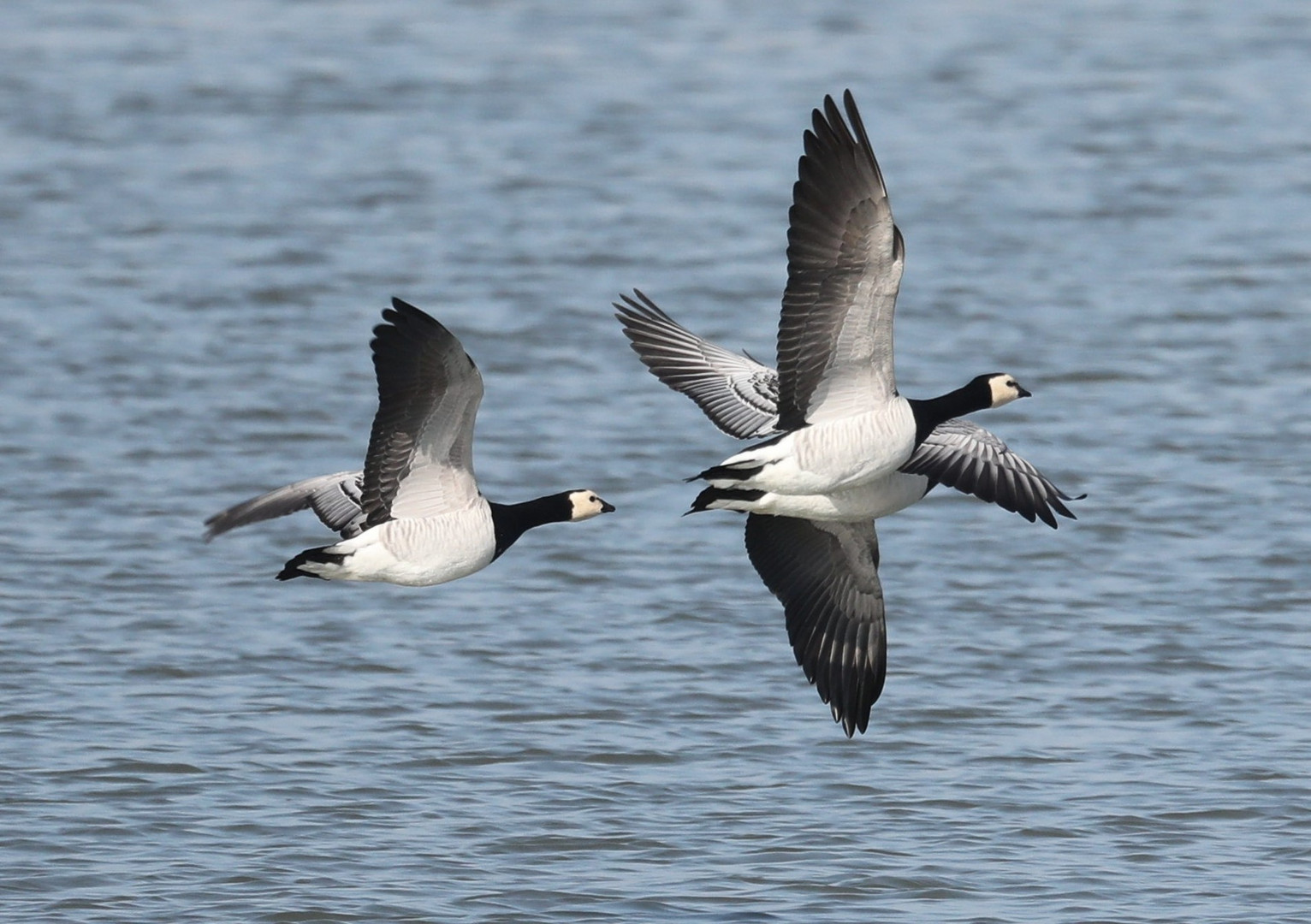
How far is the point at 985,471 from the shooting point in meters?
11.0

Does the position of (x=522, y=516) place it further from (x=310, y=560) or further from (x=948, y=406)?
(x=948, y=406)

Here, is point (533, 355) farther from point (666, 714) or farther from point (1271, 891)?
point (1271, 891)

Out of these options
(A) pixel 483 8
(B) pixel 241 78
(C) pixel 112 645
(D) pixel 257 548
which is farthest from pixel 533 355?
(A) pixel 483 8

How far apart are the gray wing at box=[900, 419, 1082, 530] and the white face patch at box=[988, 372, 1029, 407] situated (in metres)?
0.37

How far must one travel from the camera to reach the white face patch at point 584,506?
1042 cm

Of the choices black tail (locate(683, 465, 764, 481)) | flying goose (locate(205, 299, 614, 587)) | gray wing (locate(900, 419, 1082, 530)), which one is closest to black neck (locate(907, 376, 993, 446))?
gray wing (locate(900, 419, 1082, 530))

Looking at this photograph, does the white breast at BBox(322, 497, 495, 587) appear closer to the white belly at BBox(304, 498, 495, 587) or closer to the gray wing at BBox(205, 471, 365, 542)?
the white belly at BBox(304, 498, 495, 587)

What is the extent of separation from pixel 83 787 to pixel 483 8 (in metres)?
22.0

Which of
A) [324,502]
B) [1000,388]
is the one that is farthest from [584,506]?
[1000,388]

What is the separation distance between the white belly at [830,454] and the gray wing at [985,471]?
2.49ft

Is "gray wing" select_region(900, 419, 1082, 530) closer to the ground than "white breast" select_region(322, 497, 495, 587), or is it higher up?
higher up

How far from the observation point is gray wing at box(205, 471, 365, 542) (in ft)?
35.6

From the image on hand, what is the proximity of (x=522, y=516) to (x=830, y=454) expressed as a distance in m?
1.26

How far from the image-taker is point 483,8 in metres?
33.0
